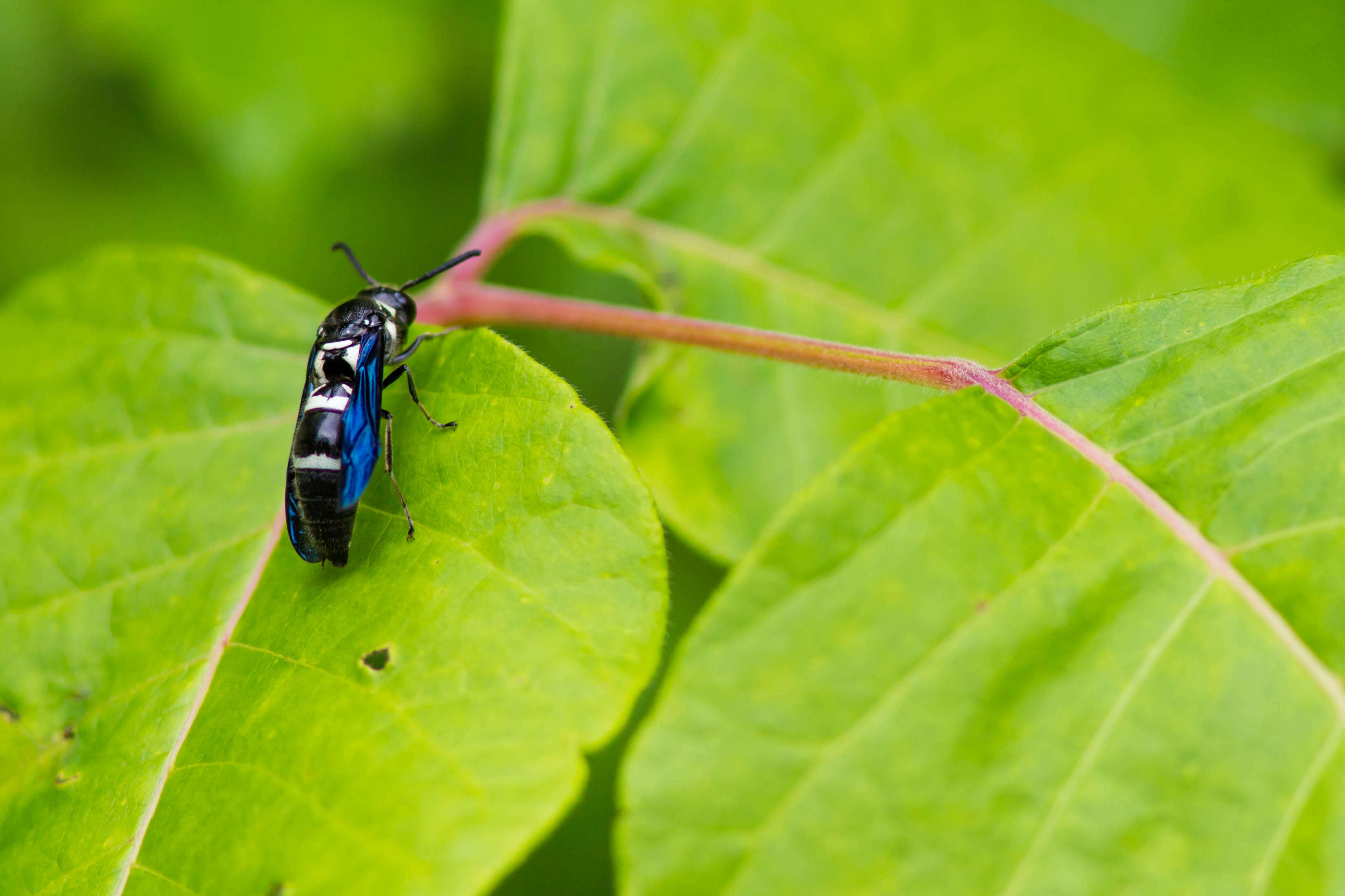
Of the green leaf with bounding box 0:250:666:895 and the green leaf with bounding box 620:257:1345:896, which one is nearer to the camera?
the green leaf with bounding box 620:257:1345:896

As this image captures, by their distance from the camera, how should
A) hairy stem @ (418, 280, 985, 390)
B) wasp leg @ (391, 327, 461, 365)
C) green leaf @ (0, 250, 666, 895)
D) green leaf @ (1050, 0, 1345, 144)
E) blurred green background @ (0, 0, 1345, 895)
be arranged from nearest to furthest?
green leaf @ (0, 250, 666, 895) → hairy stem @ (418, 280, 985, 390) → wasp leg @ (391, 327, 461, 365) → green leaf @ (1050, 0, 1345, 144) → blurred green background @ (0, 0, 1345, 895)

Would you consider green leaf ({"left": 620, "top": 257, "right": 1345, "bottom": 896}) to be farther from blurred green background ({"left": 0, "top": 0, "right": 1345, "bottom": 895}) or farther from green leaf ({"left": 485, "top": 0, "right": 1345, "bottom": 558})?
blurred green background ({"left": 0, "top": 0, "right": 1345, "bottom": 895})

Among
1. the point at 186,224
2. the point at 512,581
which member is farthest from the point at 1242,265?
the point at 186,224

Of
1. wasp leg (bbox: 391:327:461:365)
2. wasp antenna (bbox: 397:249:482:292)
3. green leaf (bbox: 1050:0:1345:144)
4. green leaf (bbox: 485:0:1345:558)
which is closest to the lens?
wasp leg (bbox: 391:327:461:365)

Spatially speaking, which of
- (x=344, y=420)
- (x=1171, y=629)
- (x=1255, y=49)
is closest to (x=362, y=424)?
(x=344, y=420)

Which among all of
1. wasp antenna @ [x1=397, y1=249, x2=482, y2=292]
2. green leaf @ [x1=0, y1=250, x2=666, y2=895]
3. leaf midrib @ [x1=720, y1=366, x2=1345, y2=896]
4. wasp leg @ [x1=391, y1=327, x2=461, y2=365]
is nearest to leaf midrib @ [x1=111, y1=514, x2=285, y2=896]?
green leaf @ [x1=0, y1=250, x2=666, y2=895]

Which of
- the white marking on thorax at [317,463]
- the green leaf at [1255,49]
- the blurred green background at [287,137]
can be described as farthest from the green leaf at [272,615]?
the green leaf at [1255,49]

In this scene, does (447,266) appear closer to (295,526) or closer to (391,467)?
(391,467)

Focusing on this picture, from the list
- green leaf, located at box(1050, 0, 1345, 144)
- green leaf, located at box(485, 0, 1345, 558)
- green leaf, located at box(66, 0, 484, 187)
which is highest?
green leaf, located at box(1050, 0, 1345, 144)
